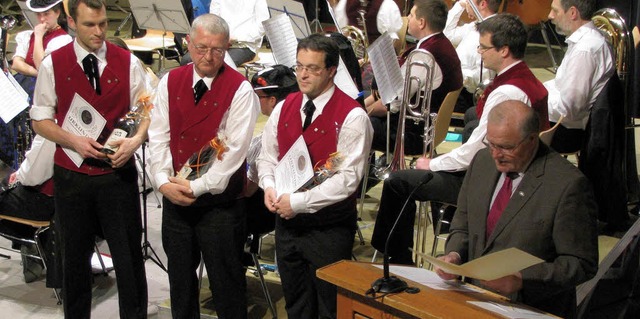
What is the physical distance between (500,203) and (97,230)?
215 centimetres

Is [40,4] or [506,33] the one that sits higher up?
[40,4]

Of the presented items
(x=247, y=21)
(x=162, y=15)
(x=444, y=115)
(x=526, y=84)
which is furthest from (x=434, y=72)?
(x=162, y=15)

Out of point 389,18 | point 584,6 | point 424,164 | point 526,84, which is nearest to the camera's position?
point 526,84

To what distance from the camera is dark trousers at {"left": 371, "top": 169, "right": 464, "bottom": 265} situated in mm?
4586

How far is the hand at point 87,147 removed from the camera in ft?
13.4

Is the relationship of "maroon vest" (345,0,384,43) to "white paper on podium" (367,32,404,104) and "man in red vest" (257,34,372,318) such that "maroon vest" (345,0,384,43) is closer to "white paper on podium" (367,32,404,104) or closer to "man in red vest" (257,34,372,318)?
"white paper on podium" (367,32,404,104)

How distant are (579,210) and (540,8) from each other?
778 cm

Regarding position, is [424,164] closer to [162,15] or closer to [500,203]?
[500,203]

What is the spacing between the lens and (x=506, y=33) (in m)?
4.39

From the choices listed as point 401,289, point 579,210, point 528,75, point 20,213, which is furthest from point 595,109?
point 20,213

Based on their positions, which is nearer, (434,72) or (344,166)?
(344,166)

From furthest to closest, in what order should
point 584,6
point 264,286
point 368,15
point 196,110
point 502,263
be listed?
1. point 368,15
2. point 584,6
3. point 264,286
4. point 196,110
5. point 502,263

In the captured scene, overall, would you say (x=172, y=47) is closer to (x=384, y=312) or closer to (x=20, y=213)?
(x=20, y=213)

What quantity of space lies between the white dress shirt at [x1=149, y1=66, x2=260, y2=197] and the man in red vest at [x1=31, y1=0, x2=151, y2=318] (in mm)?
158
